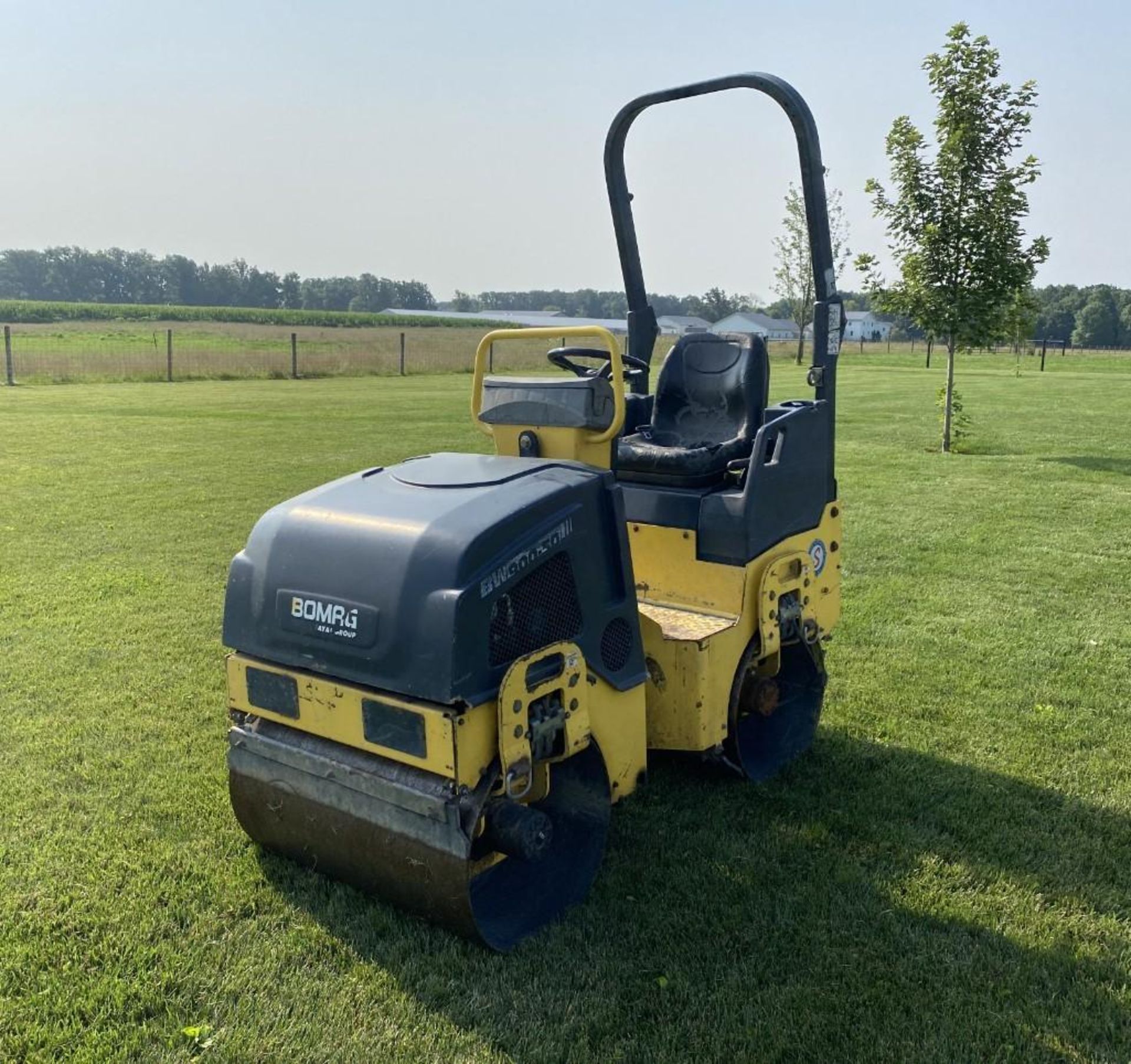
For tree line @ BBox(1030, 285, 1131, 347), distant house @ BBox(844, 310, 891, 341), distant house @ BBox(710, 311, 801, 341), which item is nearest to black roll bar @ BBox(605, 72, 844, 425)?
distant house @ BBox(844, 310, 891, 341)

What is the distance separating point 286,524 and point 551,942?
1.52 m

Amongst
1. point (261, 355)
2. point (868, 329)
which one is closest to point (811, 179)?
point (261, 355)

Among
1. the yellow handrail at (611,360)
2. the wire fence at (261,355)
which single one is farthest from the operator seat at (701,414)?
the wire fence at (261,355)

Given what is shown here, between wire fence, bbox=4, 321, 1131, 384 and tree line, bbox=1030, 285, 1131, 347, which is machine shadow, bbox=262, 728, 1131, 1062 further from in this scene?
tree line, bbox=1030, 285, 1131, 347

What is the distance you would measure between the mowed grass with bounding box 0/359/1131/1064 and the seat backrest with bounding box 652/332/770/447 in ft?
4.76

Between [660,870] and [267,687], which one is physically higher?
[267,687]

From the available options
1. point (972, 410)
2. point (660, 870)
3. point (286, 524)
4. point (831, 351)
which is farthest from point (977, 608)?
point (972, 410)

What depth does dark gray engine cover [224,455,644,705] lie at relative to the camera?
288 cm

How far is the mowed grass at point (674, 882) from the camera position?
281 cm

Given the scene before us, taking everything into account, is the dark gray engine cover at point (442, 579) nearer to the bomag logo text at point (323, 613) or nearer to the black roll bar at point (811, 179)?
the bomag logo text at point (323, 613)

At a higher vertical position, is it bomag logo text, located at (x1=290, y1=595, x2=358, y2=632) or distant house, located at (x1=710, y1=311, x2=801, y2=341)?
distant house, located at (x1=710, y1=311, x2=801, y2=341)

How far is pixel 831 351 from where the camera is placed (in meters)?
4.28

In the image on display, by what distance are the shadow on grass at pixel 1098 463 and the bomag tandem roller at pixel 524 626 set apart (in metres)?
9.48

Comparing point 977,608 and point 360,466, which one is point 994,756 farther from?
point 360,466
